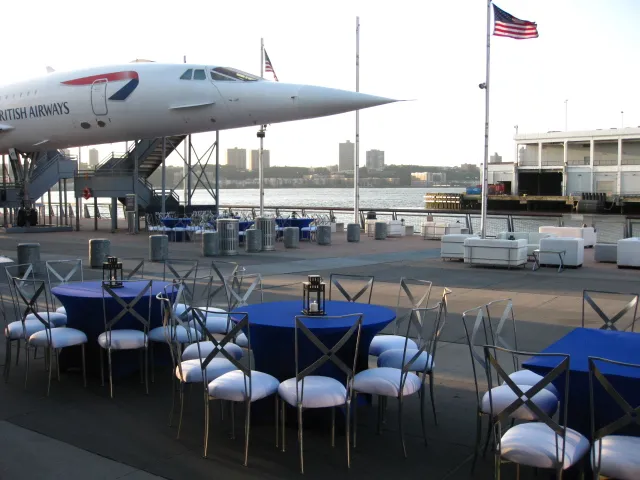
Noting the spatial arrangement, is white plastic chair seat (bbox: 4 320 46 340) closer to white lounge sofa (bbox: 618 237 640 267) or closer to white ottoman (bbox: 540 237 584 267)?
white ottoman (bbox: 540 237 584 267)

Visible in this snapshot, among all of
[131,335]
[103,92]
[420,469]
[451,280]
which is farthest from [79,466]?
[103,92]

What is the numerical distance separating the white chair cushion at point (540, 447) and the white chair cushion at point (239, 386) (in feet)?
5.57

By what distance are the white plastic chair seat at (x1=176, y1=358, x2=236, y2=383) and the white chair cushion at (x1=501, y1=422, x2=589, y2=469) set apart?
7.42 ft

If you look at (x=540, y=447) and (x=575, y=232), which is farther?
(x=575, y=232)

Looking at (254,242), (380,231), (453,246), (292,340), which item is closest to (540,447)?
(292,340)

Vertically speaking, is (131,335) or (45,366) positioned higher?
(131,335)

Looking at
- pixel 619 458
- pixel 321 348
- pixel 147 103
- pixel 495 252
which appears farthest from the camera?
pixel 147 103

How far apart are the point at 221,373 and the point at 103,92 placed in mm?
17396

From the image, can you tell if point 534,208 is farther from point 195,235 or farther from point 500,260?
point 500,260

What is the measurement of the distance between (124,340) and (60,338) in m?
0.60

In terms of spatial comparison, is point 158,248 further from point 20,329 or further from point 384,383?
point 384,383

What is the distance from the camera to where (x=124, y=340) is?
6168 mm

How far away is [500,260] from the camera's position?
1580 centimetres

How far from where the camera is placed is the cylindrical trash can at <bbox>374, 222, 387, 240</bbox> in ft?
81.8
